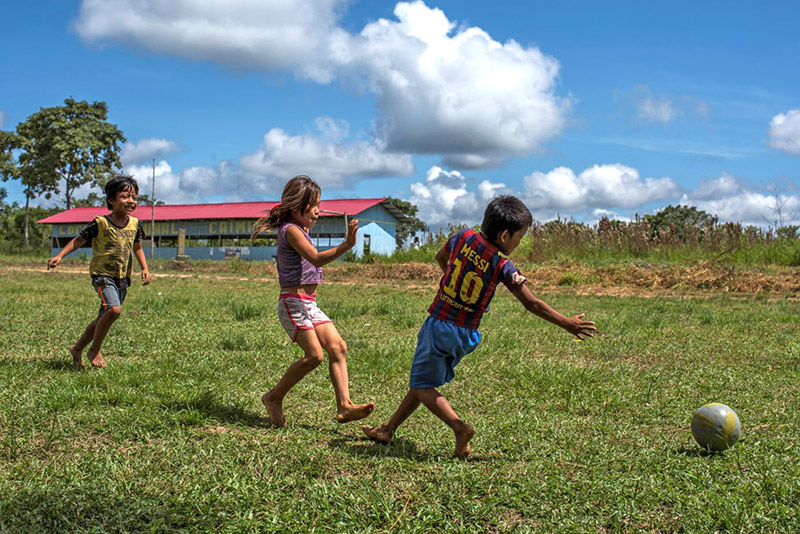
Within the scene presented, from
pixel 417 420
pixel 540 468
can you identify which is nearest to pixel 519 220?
pixel 540 468

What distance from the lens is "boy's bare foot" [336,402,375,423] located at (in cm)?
409

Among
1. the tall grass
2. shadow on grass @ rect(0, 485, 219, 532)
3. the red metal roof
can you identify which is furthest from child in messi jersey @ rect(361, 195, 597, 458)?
the red metal roof

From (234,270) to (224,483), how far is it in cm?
2281

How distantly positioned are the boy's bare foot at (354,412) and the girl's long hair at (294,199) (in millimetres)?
1323

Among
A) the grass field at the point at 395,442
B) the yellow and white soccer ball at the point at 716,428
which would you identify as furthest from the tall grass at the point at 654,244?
the yellow and white soccer ball at the point at 716,428

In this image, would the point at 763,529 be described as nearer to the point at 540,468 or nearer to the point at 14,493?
the point at 540,468

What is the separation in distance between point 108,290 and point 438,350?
3776 mm

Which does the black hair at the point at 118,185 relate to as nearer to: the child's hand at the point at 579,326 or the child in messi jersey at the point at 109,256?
the child in messi jersey at the point at 109,256

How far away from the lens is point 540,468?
359cm

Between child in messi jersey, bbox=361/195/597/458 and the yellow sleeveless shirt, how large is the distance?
3.72 metres

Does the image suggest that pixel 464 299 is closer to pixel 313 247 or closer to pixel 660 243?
pixel 313 247

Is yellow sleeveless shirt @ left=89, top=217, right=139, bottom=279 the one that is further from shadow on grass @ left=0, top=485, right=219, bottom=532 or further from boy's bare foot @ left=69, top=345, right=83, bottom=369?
shadow on grass @ left=0, top=485, right=219, bottom=532

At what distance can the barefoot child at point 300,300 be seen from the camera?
4250 millimetres

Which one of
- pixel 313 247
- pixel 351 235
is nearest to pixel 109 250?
pixel 313 247
